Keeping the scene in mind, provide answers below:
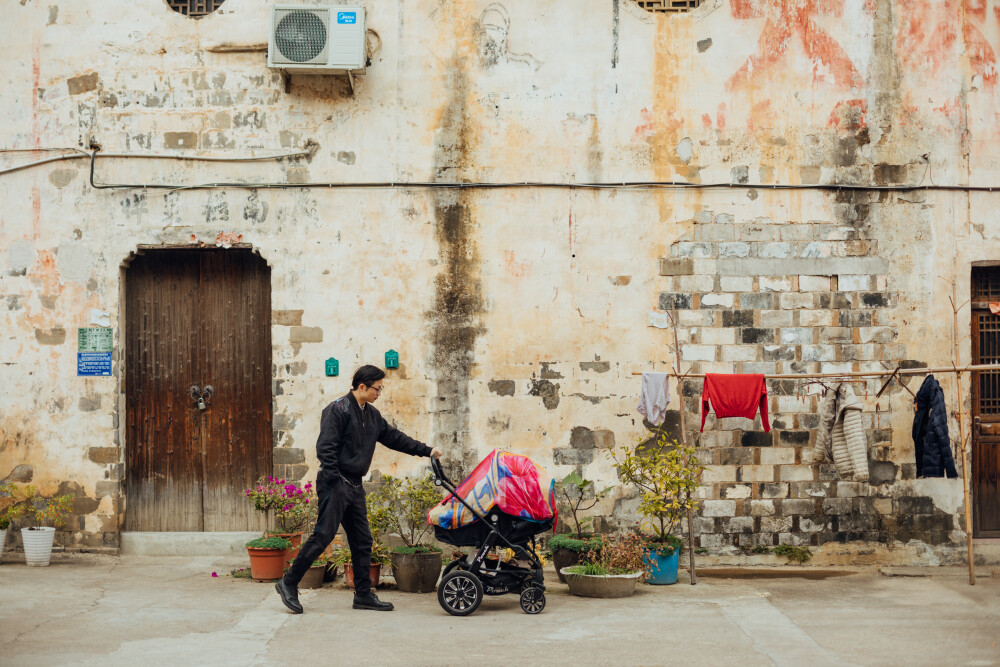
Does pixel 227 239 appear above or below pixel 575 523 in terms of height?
above

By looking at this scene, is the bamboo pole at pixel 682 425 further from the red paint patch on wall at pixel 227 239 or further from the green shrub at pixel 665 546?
the red paint patch on wall at pixel 227 239

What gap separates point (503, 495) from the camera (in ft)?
24.8

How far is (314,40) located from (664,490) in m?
5.23

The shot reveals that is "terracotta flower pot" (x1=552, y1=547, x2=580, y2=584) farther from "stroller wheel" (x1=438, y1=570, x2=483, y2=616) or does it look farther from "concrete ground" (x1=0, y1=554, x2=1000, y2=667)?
"stroller wheel" (x1=438, y1=570, x2=483, y2=616)

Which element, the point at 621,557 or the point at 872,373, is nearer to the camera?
the point at 621,557

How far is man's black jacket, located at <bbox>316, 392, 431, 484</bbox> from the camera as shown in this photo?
24.5ft

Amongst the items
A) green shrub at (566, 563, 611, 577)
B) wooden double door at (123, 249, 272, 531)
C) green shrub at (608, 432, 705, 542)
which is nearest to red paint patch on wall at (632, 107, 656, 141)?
green shrub at (608, 432, 705, 542)

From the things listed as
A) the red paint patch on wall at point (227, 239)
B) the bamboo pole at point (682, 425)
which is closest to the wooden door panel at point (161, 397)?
the red paint patch on wall at point (227, 239)

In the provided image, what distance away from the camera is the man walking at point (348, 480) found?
746cm

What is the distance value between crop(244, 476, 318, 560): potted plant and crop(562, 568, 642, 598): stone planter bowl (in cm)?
265

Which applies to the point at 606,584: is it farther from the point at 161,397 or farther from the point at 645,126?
the point at 161,397

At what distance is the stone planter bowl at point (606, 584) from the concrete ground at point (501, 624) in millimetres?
116

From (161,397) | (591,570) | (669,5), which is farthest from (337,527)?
(669,5)

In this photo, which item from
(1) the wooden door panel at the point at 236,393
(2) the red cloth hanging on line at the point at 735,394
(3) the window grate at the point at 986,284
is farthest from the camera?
(3) the window grate at the point at 986,284
